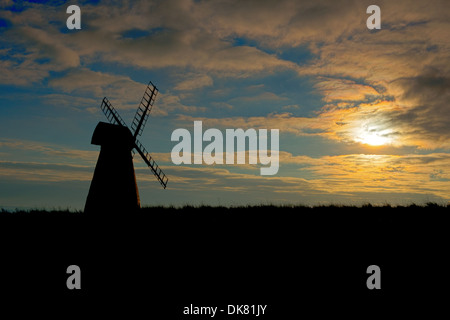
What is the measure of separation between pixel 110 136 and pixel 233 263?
9.65 metres

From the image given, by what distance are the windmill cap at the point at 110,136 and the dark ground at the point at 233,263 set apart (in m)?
3.71

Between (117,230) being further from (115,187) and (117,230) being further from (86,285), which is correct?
(86,285)

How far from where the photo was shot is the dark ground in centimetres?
1030

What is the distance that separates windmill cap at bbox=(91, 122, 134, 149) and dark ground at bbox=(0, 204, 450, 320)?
3710 millimetres

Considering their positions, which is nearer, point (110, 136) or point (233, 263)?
point (233, 263)

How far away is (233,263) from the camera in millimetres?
12648

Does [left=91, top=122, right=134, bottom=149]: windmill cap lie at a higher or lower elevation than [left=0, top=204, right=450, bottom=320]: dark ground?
higher

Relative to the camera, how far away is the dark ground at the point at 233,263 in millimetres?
10297

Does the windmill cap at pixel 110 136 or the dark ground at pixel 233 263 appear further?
the windmill cap at pixel 110 136

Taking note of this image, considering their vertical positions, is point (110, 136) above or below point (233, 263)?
above

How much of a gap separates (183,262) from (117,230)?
5.53 m

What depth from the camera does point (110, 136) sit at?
725 inches
